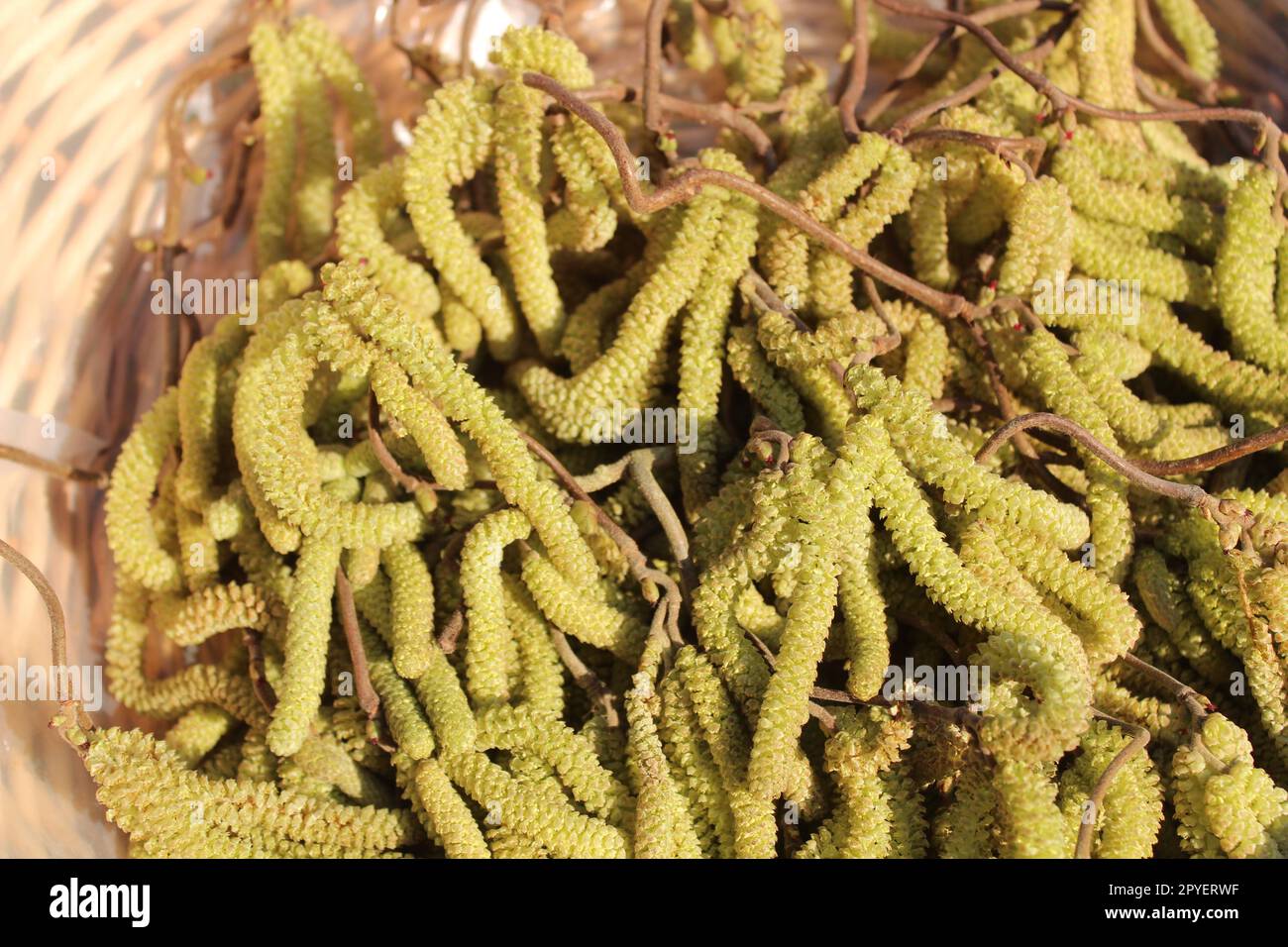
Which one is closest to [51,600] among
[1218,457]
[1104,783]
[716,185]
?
[716,185]

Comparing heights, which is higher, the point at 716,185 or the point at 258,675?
the point at 716,185

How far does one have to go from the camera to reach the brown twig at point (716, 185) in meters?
0.72

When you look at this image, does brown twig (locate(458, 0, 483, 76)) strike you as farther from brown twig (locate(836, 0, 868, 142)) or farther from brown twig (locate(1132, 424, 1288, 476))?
brown twig (locate(1132, 424, 1288, 476))

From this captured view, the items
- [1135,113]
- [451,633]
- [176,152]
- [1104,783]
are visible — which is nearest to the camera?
[1104,783]

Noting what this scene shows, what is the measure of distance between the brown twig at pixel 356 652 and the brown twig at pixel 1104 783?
1.59 feet

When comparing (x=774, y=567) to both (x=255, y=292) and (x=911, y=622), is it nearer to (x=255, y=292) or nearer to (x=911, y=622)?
(x=911, y=622)

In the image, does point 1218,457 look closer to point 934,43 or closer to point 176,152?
point 934,43

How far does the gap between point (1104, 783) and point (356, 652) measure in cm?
51

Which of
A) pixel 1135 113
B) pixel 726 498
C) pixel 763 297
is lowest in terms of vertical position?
pixel 726 498

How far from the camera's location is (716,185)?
78 centimetres

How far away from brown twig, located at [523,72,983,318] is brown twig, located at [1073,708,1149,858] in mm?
331

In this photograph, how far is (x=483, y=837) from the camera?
727mm
